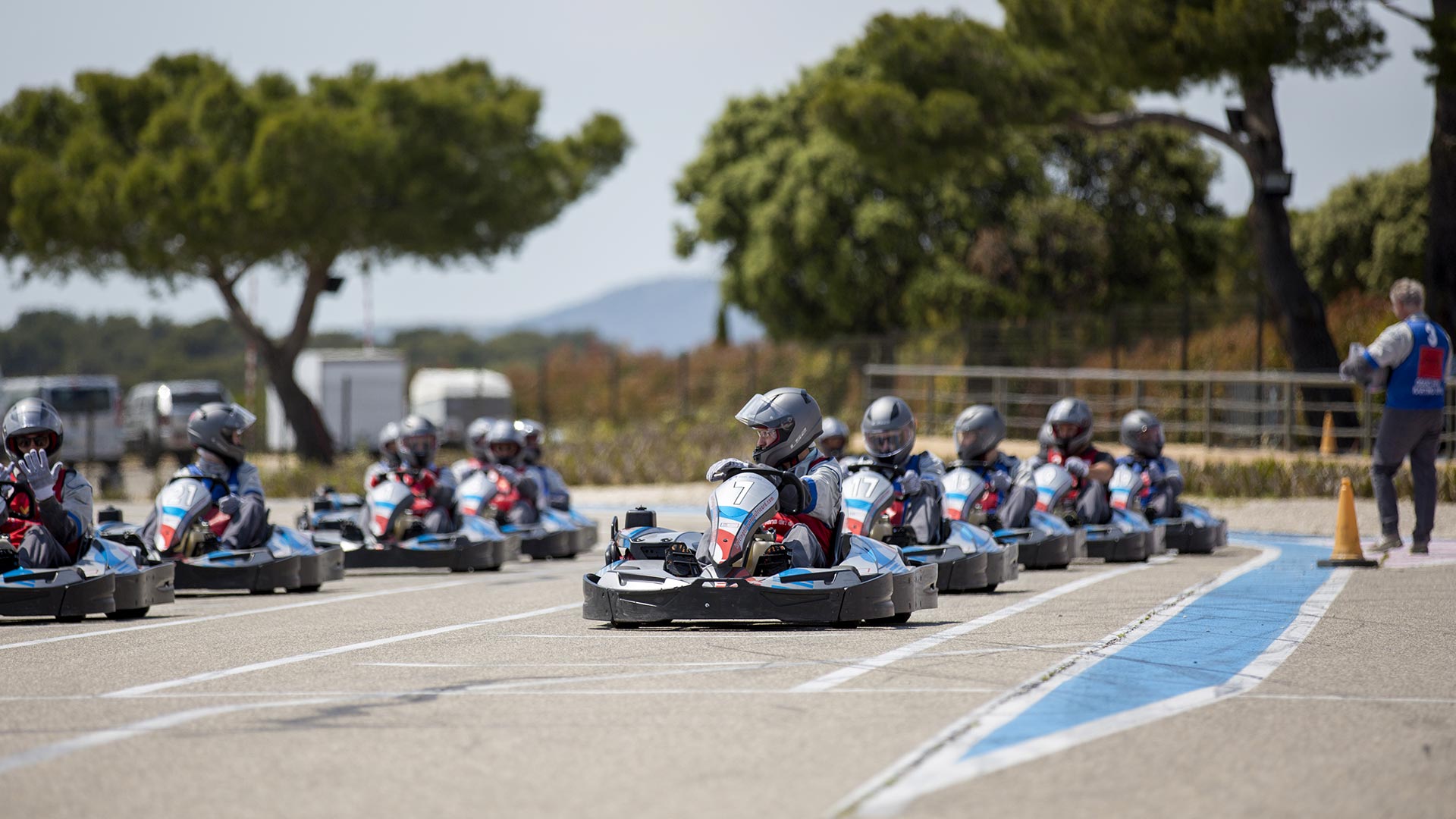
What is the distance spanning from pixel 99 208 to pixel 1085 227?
76.8 ft

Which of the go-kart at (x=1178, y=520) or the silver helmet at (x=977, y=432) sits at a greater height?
the silver helmet at (x=977, y=432)

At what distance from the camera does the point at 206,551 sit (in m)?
16.1

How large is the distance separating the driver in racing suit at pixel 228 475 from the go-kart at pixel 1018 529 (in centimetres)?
607

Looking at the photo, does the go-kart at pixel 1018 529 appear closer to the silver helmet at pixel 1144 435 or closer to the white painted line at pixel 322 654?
the silver helmet at pixel 1144 435

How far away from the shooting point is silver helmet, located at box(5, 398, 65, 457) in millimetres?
13938

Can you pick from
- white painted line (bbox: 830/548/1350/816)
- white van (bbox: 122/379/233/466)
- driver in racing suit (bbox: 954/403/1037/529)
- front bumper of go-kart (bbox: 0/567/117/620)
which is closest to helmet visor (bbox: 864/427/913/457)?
driver in racing suit (bbox: 954/403/1037/529)

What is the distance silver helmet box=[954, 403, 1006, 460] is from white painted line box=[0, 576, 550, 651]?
15.4 ft

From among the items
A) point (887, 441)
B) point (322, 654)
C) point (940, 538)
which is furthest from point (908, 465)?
point (322, 654)

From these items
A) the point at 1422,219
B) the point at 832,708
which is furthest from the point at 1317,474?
the point at 1422,219

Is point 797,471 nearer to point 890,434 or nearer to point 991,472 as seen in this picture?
point 890,434

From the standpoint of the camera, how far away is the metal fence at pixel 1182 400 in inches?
1182

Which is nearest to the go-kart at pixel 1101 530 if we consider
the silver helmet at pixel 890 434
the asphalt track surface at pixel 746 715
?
the silver helmet at pixel 890 434

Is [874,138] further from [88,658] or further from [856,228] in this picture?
[88,658]

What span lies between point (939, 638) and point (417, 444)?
9356 mm
